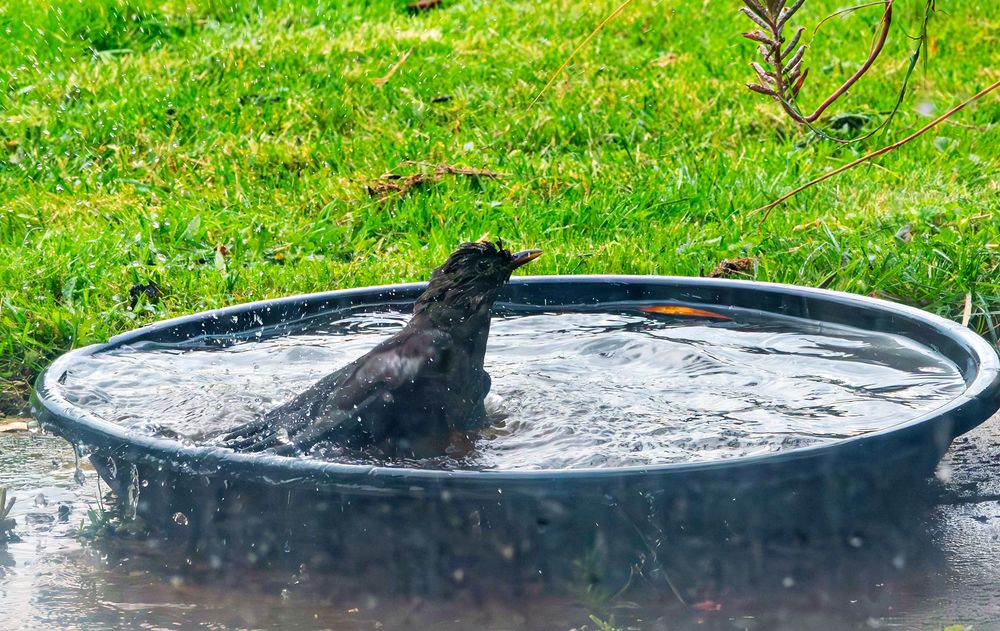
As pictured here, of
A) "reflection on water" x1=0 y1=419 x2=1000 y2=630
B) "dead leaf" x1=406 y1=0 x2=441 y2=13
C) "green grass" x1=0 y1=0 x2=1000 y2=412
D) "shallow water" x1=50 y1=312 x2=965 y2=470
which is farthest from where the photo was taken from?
"dead leaf" x1=406 y1=0 x2=441 y2=13

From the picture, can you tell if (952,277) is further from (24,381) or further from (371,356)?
(24,381)

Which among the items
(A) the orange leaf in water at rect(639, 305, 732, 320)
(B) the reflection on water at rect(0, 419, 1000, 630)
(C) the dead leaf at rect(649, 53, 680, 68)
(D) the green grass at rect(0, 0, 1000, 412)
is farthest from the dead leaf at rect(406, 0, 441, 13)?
(B) the reflection on water at rect(0, 419, 1000, 630)

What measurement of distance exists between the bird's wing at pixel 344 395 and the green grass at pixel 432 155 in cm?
162

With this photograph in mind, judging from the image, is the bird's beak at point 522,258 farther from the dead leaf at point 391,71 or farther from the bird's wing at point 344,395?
the dead leaf at point 391,71

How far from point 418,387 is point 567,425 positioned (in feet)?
1.57

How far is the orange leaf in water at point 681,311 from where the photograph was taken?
13.9 ft

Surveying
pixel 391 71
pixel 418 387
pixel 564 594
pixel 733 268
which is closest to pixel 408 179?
pixel 391 71

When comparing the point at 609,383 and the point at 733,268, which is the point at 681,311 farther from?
the point at 733,268

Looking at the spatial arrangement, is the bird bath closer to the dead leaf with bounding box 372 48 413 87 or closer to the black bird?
the black bird

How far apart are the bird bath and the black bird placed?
8 centimetres

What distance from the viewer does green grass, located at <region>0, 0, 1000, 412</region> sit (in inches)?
199

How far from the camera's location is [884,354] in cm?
377

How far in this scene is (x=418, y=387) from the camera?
310 centimetres

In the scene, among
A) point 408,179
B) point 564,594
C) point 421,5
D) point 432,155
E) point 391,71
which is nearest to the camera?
point 564,594
